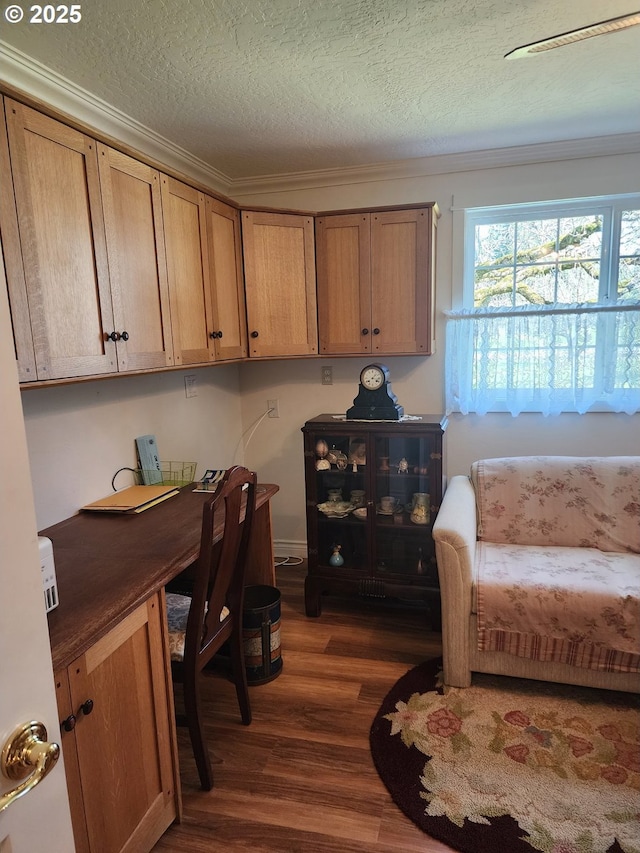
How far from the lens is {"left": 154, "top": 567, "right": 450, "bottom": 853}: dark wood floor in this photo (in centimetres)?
163

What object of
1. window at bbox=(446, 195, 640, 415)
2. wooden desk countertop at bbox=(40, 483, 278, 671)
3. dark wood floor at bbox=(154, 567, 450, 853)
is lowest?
dark wood floor at bbox=(154, 567, 450, 853)

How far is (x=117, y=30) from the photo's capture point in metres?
1.69

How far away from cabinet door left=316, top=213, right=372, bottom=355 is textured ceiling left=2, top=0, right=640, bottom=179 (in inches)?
16.1

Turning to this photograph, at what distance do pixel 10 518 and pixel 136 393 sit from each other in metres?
1.95

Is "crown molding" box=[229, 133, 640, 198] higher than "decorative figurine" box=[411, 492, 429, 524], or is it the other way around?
"crown molding" box=[229, 133, 640, 198]

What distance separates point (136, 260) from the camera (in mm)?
1995

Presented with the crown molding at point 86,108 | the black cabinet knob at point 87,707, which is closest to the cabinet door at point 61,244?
the crown molding at point 86,108

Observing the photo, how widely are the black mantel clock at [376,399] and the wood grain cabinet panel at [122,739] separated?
62.3 inches

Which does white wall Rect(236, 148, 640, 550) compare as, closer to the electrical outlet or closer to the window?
the window

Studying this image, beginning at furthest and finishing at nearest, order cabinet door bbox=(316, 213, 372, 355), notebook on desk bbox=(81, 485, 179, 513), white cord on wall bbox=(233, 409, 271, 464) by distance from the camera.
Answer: white cord on wall bbox=(233, 409, 271, 464)
cabinet door bbox=(316, 213, 372, 355)
notebook on desk bbox=(81, 485, 179, 513)

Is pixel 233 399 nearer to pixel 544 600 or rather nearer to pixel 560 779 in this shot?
pixel 544 600

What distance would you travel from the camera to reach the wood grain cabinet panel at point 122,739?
4.03 ft

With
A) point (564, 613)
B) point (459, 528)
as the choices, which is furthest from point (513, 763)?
point (459, 528)

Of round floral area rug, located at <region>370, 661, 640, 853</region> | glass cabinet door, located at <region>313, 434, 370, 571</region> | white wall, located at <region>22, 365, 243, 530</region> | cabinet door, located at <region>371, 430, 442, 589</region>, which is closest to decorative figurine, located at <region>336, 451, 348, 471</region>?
glass cabinet door, located at <region>313, 434, 370, 571</region>
